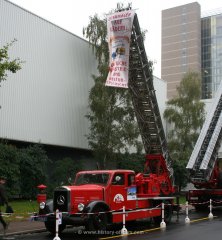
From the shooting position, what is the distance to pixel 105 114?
3428cm

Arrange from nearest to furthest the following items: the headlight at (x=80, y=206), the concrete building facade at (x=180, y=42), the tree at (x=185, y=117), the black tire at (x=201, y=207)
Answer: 1. the headlight at (x=80, y=206)
2. the black tire at (x=201, y=207)
3. the tree at (x=185, y=117)
4. the concrete building facade at (x=180, y=42)

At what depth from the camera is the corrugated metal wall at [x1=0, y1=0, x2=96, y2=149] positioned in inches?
1192

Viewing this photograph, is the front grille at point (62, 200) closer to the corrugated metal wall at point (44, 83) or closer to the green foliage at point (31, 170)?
the green foliage at point (31, 170)

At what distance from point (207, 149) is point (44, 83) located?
544 inches

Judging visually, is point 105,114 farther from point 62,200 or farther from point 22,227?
point 62,200

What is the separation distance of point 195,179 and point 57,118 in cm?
1348

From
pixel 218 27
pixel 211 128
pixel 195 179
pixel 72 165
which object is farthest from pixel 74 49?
pixel 218 27

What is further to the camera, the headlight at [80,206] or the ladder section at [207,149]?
the ladder section at [207,149]

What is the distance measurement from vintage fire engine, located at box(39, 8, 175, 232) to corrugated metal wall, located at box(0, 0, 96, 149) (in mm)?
12635

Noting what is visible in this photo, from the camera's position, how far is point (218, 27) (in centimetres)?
12044

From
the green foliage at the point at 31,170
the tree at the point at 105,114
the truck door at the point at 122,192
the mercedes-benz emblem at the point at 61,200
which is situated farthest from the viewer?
the tree at the point at 105,114

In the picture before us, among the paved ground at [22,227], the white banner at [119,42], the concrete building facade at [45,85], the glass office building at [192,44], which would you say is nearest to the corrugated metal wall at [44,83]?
the concrete building facade at [45,85]

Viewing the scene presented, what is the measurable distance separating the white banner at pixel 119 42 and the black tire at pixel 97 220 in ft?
20.0

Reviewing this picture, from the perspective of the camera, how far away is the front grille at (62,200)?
13891 millimetres
